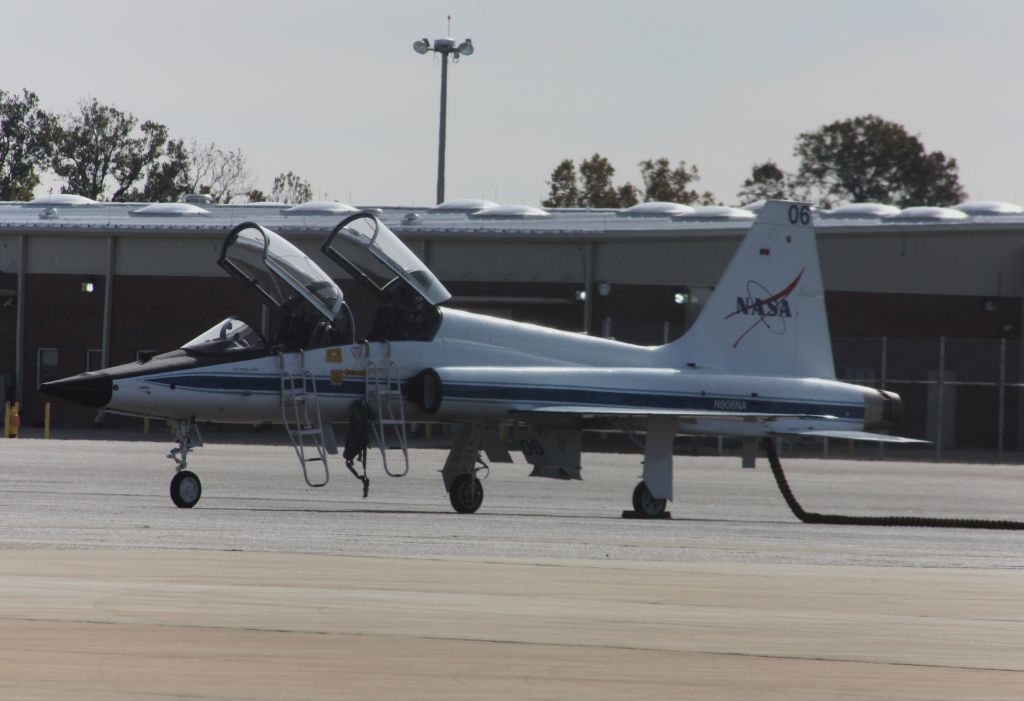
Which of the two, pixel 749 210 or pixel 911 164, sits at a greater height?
pixel 911 164

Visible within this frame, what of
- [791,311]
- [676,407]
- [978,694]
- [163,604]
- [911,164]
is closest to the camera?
[978,694]

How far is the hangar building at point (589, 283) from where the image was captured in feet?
141

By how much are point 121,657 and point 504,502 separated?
15030 mm

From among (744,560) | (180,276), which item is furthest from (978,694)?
(180,276)

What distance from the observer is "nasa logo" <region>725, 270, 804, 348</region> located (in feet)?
68.0

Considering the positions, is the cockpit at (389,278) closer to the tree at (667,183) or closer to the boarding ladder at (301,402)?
the boarding ladder at (301,402)

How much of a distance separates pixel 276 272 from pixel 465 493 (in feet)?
11.6

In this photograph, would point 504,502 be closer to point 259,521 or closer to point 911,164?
point 259,521

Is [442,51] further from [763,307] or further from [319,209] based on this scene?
[763,307]

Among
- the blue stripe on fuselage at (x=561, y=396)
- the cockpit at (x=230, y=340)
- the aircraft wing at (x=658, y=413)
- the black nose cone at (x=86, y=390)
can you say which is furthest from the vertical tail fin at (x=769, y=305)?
the black nose cone at (x=86, y=390)

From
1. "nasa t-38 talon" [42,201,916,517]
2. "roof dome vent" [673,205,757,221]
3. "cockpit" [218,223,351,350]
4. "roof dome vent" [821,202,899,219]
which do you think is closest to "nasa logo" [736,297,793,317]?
"nasa t-38 talon" [42,201,916,517]

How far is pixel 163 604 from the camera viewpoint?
5328 millimetres

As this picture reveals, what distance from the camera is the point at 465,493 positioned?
56.1 ft

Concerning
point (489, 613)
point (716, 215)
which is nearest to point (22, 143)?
point (716, 215)
